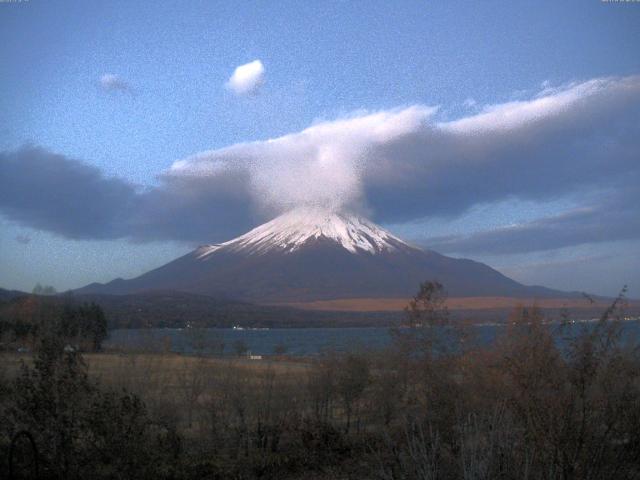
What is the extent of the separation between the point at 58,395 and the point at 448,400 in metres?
5.88

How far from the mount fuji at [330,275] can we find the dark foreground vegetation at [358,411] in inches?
5039

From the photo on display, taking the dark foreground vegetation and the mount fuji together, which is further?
the mount fuji

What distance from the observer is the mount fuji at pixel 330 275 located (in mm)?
157500

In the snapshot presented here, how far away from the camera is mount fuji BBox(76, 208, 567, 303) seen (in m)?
158

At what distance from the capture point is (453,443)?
33.6 feet

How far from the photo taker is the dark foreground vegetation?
251 inches

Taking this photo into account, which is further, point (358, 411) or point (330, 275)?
point (330, 275)

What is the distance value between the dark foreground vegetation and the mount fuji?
128 m

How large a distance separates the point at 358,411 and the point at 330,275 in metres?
160

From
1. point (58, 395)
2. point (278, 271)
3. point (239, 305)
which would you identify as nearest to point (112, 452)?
point (58, 395)

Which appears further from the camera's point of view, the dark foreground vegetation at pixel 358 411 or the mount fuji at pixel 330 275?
the mount fuji at pixel 330 275

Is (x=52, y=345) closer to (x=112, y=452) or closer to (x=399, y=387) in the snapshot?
(x=112, y=452)

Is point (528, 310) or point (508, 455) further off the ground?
point (528, 310)

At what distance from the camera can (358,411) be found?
13.5m
